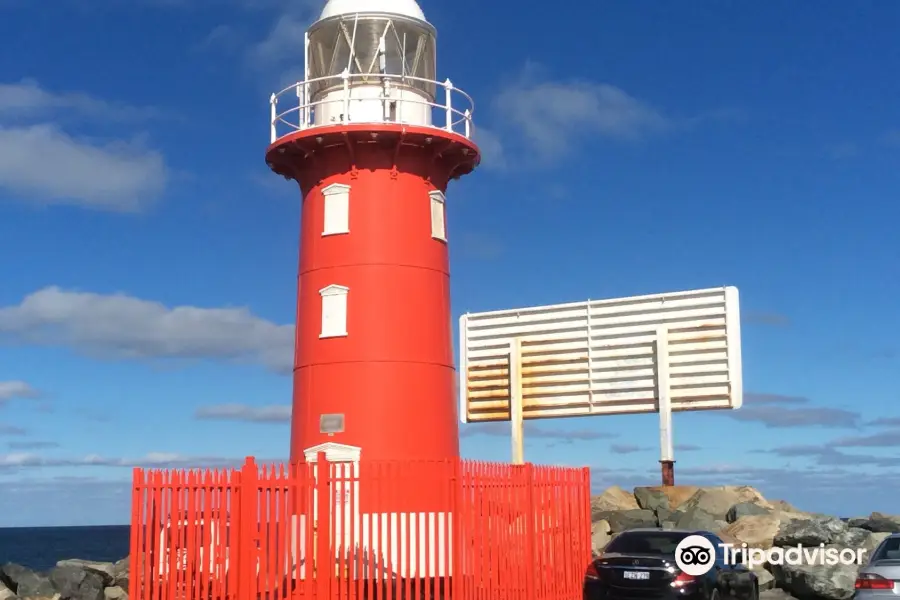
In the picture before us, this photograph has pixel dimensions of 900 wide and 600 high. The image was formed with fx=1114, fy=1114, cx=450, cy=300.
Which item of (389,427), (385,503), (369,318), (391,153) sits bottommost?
(385,503)

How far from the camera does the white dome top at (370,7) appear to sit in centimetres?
2552

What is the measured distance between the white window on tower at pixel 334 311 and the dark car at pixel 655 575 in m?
8.38

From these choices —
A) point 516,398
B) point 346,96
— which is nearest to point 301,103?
point 346,96

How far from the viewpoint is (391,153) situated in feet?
82.7

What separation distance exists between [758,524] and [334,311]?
11393 mm

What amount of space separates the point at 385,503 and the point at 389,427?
19.3ft

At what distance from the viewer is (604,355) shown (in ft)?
101

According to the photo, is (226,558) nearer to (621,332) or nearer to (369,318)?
(369,318)

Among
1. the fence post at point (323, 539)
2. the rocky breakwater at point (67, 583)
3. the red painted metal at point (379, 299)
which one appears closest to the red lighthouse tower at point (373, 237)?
the red painted metal at point (379, 299)

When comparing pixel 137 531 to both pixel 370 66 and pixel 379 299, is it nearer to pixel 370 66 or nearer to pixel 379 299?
pixel 379 299

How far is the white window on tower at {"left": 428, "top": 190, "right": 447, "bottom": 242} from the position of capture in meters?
26.0

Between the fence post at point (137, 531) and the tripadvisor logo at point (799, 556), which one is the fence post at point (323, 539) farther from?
the tripadvisor logo at point (799, 556)

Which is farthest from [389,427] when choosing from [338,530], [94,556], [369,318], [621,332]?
[94,556]

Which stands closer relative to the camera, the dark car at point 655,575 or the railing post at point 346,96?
the dark car at point 655,575
